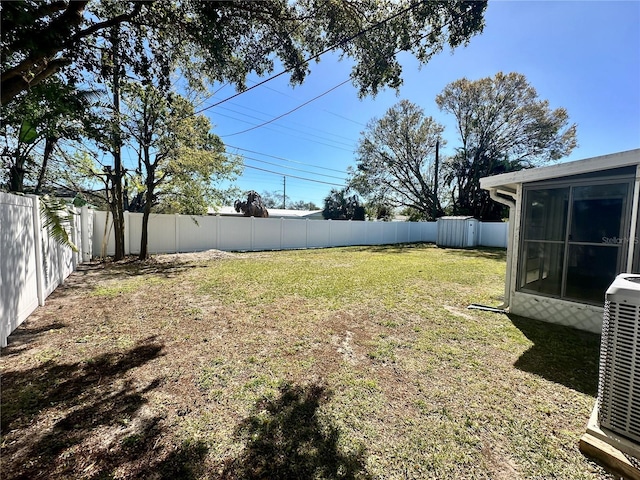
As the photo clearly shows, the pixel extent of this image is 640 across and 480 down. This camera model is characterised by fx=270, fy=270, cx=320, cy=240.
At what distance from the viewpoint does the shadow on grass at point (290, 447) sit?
1.56 meters

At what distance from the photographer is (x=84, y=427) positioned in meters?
1.86

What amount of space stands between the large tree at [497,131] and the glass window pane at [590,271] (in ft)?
60.7

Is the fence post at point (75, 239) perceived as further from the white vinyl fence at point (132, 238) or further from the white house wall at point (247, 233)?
the white house wall at point (247, 233)

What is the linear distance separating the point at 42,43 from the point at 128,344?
3.00 metres

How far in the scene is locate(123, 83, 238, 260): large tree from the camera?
8.05m

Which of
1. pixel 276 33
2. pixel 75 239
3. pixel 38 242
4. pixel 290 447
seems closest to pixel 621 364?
pixel 290 447

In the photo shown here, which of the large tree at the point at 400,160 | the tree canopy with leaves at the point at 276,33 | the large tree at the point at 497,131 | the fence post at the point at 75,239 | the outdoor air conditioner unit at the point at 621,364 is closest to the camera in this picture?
the outdoor air conditioner unit at the point at 621,364

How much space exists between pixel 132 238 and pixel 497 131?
23308 millimetres

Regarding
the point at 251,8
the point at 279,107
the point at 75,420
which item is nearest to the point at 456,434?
the point at 75,420

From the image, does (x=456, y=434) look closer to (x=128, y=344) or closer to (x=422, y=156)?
(x=128, y=344)

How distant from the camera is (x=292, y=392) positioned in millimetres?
2305

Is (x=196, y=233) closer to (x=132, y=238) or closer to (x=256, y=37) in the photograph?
(x=132, y=238)

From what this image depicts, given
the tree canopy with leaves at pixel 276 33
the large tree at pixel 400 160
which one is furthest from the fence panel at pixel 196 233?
the large tree at pixel 400 160

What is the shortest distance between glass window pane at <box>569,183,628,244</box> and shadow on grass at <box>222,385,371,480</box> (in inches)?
160
